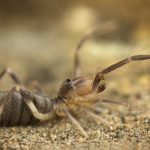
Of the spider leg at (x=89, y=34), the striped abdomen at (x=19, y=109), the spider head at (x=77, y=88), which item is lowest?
the striped abdomen at (x=19, y=109)

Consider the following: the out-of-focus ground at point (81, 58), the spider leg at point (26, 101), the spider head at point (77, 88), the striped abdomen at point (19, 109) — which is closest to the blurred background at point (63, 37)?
the out-of-focus ground at point (81, 58)

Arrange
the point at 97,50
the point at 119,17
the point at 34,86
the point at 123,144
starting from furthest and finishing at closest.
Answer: the point at 97,50 < the point at 119,17 < the point at 34,86 < the point at 123,144

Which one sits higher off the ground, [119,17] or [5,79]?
[119,17]

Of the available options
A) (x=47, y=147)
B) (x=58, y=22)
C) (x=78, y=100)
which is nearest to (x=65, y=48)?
(x=58, y=22)

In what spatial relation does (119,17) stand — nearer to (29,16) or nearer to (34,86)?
(34,86)

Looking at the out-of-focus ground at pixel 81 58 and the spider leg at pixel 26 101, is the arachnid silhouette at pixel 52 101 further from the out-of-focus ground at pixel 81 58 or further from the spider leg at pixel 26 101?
the out-of-focus ground at pixel 81 58

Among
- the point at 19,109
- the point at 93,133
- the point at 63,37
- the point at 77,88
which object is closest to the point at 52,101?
the point at 77,88

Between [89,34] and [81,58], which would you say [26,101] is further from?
[89,34]

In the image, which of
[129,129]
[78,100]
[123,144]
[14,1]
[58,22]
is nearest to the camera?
[123,144]
